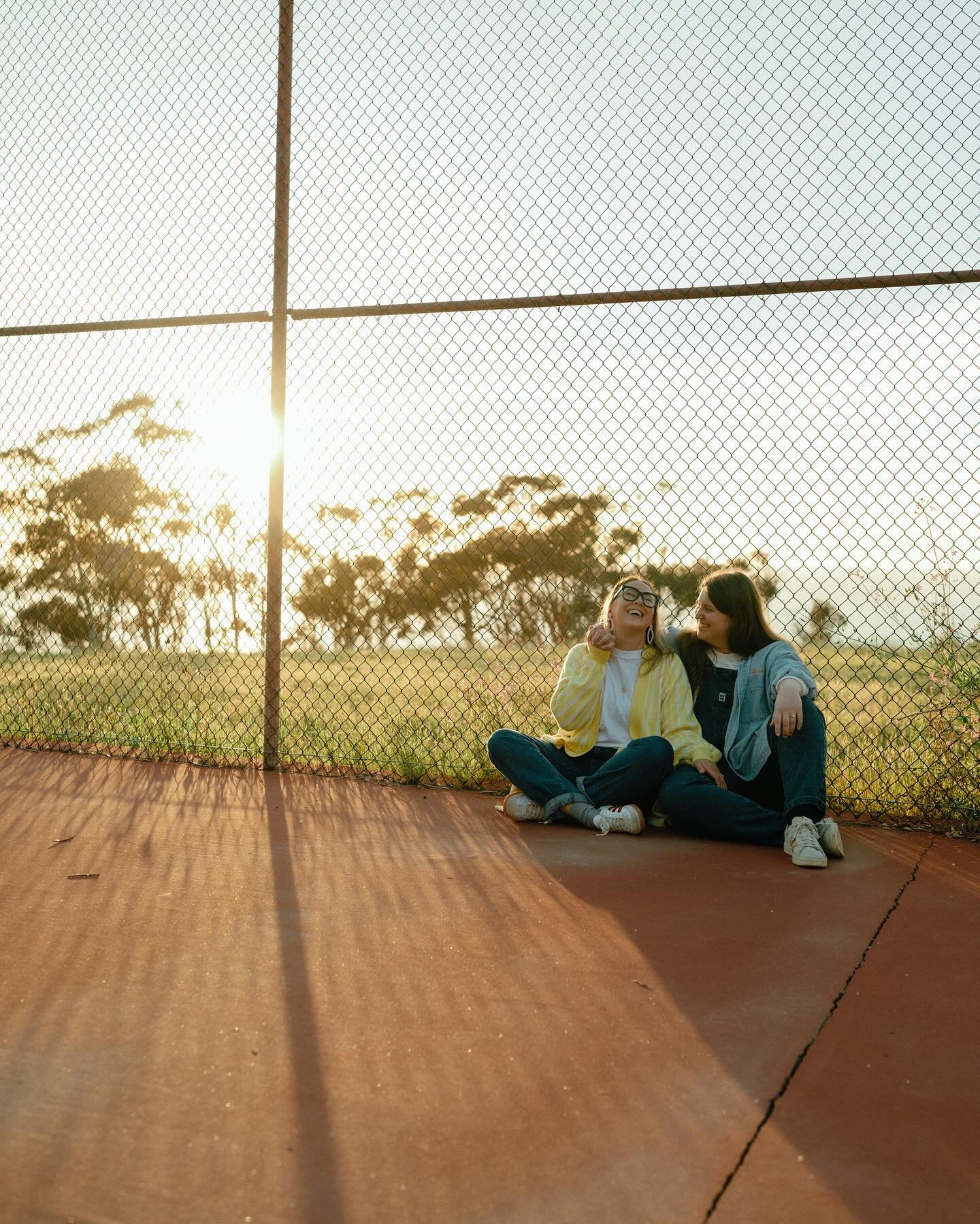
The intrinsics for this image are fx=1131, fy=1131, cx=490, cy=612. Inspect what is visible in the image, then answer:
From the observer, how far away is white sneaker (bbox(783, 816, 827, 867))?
357 centimetres

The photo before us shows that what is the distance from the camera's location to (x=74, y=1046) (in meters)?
2.14

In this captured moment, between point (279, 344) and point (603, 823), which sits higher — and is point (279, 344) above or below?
above

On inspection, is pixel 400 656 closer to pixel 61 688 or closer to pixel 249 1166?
pixel 61 688

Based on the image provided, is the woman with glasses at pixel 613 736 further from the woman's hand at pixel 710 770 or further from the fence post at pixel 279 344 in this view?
the fence post at pixel 279 344

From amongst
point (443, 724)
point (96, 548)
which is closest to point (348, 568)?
point (443, 724)

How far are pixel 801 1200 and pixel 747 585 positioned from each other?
2.71 metres

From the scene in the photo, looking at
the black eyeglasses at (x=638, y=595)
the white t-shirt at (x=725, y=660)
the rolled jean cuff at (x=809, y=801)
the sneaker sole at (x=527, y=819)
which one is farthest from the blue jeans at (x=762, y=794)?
the black eyeglasses at (x=638, y=595)

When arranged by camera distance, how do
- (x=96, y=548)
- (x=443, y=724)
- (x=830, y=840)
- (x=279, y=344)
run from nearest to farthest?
(x=830, y=840)
(x=279, y=344)
(x=443, y=724)
(x=96, y=548)

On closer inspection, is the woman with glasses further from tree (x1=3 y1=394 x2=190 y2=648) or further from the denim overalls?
tree (x1=3 y1=394 x2=190 y2=648)

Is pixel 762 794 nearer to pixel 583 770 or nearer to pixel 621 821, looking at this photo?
pixel 621 821

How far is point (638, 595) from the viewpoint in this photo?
4.28 m

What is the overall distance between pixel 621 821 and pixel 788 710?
2.38ft

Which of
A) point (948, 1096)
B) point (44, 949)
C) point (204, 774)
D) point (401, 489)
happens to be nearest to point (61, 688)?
point (204, 774)

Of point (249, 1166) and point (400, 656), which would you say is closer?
point (249, 1166)
